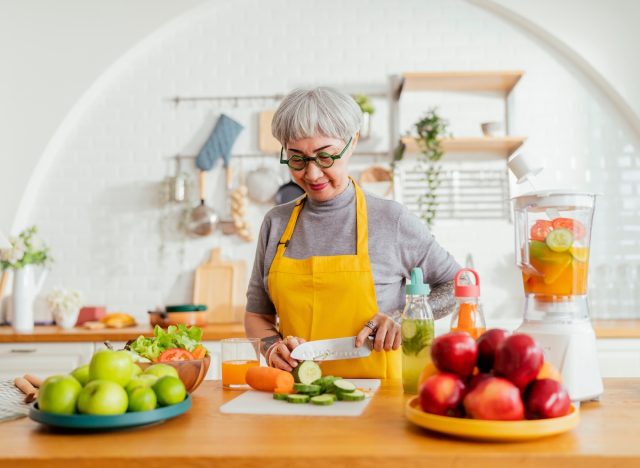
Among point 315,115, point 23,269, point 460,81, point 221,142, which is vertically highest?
point 460,81

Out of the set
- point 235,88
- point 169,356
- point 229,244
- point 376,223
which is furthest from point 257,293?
point 235,88

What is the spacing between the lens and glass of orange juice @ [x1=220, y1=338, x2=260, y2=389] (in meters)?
1.81

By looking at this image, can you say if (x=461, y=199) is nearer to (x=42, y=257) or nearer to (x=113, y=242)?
(x=113, y=242)

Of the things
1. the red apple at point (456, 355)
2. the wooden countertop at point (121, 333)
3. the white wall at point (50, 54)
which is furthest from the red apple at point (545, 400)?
the white wall at point (50, 54)

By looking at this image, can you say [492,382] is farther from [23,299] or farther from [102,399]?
[23,299]

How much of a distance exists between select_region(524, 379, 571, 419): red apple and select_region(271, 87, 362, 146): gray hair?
108 cm

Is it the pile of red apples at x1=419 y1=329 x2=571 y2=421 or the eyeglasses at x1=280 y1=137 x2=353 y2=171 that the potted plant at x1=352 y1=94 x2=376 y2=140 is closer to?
the eyeglasses at x1=280 y1=137 x2=353 y2=171

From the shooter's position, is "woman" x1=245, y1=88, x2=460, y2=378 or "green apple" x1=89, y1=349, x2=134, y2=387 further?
"woman" x1=245, y1=88, x2=460, y2=378

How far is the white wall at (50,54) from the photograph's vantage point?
14.2 feet

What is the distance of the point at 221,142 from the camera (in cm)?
436

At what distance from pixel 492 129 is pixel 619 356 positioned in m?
1.47

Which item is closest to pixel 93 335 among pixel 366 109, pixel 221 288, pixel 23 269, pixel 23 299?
pixel 23 299

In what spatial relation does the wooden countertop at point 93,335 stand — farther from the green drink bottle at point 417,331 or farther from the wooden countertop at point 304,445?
the wooden countertop at point 304,445

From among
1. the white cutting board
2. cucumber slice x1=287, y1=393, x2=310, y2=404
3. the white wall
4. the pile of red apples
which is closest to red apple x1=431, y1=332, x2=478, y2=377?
the pile of red apples
